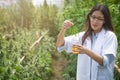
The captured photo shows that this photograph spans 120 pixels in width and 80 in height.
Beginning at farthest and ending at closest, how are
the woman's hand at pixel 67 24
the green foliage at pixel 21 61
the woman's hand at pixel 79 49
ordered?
the green foliage at pixel 21 61, the woman's hand at pixel 67 24, the woman's hand at pixel 79 49

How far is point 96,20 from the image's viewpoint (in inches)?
121

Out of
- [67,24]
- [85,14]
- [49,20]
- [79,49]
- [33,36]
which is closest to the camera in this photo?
[79,49]

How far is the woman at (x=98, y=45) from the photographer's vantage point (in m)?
3.05

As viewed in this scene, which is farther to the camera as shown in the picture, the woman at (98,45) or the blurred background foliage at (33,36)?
the blurred background foliage at (33,36)

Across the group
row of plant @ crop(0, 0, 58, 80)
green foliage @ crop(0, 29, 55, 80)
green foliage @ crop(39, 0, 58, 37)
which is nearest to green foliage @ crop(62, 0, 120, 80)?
green foliage @ crop(0, 29, 55, 80)

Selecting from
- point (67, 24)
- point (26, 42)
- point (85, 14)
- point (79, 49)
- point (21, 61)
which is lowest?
point (21, 61)

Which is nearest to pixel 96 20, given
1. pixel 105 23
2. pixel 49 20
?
pixel 105 23

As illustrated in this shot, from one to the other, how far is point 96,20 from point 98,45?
22 centimetres

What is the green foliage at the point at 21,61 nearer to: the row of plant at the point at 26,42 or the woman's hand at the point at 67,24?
the row of plant at the point at 26,42

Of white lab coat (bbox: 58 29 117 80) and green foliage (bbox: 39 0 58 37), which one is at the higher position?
green foliage (bbox: 39 0 58 37)

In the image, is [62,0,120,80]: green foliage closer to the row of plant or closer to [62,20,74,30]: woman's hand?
the row of plant

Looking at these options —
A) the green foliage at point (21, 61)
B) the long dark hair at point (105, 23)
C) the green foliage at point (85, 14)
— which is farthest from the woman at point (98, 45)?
the green foliage at point (21, 61)

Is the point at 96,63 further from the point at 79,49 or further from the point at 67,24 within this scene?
the point at 67,24

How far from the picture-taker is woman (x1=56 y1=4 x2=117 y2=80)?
3.05m
